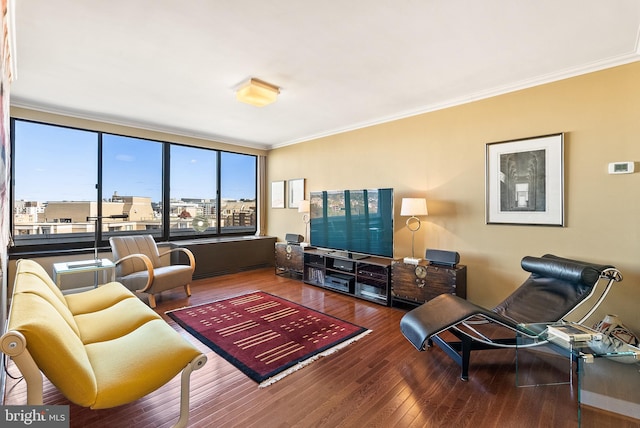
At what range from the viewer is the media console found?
3906 mm

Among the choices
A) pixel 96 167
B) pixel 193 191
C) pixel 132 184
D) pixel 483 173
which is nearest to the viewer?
pixel 483 173

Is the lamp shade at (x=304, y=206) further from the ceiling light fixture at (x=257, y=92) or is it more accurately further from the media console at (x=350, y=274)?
the ceiling light fixture at (x=257, y=92)

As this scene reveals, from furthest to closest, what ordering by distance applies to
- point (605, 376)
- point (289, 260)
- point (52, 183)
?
point (289, 260) → point (52, 183) → point (605, 376)

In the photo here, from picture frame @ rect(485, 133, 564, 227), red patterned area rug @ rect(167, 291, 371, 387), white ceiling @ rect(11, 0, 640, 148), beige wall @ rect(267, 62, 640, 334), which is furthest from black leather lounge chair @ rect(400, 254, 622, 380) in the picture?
white ceiling @ rect(11, 0, 640, 148)

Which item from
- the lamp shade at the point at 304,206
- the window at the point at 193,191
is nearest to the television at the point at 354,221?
the lamp shade at the point at 304,206

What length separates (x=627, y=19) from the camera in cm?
212

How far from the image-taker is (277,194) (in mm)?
6285

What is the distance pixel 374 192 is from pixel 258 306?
217 cm

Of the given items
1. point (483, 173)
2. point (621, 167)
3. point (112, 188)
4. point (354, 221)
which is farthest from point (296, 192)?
point (621, 167)

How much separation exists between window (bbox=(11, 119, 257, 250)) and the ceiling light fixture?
2.56 m

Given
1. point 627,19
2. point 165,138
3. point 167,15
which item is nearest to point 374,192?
point 627,19

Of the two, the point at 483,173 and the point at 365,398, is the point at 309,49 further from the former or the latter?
the point at 365,398

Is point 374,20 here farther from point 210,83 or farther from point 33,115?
point 33,115

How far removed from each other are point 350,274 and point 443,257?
1.35m
